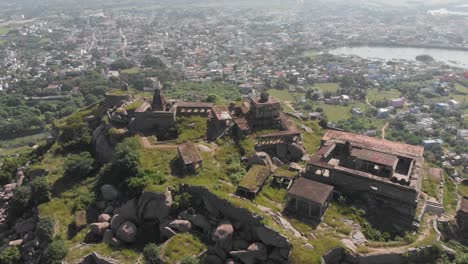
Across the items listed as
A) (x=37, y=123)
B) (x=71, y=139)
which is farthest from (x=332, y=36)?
(x=71, y=139)

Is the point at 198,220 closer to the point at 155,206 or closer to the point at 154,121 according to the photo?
the point at 155,206

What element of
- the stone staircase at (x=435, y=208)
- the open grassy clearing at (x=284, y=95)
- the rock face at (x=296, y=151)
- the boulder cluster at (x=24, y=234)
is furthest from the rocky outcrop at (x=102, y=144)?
the open grassy clearing at (x=284, y=95)

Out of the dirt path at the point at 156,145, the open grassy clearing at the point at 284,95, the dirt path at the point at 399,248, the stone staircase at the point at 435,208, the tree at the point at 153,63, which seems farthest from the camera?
the tree at the point at 153,63

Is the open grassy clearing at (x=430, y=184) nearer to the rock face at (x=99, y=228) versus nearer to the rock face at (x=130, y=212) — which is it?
the rock face at (x=130, y=212)

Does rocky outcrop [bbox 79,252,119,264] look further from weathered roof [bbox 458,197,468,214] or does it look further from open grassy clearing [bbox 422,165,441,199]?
weathered roof [bbox 458,197,468,214]


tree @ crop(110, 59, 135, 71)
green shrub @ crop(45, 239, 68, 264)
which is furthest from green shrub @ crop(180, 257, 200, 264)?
tree @ crop(110, 59, 135, 71)

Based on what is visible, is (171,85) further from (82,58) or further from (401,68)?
(401,68)
